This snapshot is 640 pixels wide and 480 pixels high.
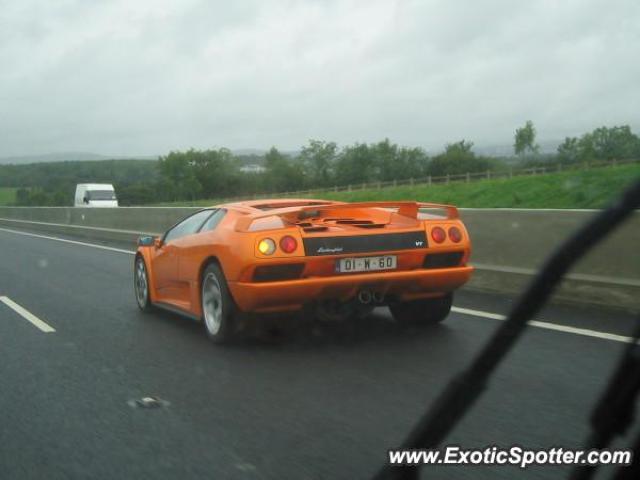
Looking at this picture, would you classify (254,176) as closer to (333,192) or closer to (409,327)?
(333,192)

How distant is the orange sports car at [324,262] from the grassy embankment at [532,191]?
12.7m

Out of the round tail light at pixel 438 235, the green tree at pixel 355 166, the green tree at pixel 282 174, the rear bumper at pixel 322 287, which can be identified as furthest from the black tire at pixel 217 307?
the green tree at pixel 282 174

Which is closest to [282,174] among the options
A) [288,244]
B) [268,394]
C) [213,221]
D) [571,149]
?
[571,149]

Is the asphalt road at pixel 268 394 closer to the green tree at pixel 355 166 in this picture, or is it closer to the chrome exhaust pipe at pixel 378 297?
the chrome exhaust pipe at pixel 378 297

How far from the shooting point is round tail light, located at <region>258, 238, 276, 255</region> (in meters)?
6.29

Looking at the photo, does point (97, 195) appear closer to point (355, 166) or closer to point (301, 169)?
point (355, 166)

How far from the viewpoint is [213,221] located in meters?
7.44

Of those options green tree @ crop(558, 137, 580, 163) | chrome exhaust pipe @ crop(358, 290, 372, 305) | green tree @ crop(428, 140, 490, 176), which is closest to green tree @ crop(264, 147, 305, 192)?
green tree @ crop(428, 140, 490, 176)

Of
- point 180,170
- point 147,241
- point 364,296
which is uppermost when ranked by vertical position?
point 147,241

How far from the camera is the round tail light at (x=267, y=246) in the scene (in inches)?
247

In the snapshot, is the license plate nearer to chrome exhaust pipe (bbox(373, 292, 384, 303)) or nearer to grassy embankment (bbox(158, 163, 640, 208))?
chrome exhaust pipe (bbox(373, 292, 384, 303))

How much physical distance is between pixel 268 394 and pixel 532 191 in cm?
2864

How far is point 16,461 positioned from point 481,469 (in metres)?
2.21

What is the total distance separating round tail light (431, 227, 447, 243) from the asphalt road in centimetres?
83
